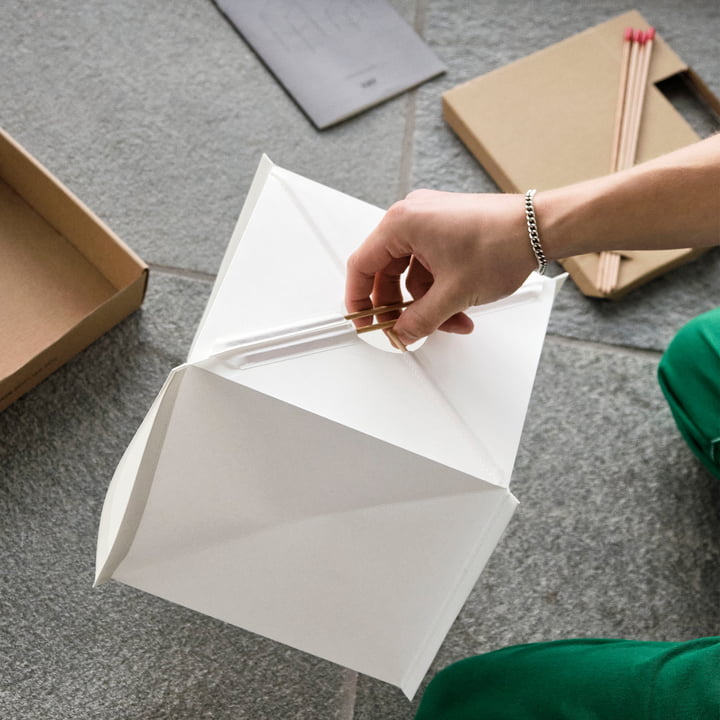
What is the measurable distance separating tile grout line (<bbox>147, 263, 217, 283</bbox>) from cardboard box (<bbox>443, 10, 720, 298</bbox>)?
1.18 feet

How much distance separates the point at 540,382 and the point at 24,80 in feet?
2.29

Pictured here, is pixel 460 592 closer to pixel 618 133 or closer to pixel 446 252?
pixel 446 252

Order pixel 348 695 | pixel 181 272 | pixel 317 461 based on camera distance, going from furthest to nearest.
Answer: pixel 181 272, pixel 348 695, pixel 317 461

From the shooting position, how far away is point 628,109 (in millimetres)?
976

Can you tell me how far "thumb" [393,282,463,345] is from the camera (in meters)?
0.57

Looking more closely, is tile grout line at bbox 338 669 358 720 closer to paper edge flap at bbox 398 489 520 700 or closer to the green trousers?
the green trousers

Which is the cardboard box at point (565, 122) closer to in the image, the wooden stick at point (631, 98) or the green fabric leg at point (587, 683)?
the wooden stick at point (631, 98)

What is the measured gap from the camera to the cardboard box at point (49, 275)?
2.56 feet

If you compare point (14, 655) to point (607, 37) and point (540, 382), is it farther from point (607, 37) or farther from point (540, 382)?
point (607, 37)

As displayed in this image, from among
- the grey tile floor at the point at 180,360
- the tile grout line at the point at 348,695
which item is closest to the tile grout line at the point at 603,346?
the grey tile floor at the point at 180,360

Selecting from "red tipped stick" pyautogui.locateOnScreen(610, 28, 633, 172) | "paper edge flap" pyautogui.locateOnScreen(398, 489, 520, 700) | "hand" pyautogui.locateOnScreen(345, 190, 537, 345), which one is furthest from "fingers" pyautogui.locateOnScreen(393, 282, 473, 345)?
"red tipped stick" pyautogui.locateOnScreen(610, 28, 633, 172)

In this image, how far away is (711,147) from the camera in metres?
0.56

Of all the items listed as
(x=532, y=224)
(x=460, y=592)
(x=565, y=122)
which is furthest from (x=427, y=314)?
(x=565, y=122)

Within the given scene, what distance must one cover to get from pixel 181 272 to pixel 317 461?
1.39 ft
